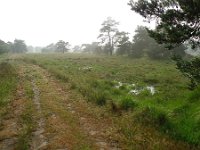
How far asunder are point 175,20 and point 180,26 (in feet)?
2.08

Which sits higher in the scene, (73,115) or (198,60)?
(198,60)

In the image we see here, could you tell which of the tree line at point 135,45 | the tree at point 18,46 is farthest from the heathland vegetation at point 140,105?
the tree at point 18,46

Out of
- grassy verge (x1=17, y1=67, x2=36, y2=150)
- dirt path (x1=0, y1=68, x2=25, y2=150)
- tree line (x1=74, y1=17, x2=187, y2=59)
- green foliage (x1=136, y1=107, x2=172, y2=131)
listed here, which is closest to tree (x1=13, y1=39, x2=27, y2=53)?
tree line (x1=74, y1=17, x2=187, y2=59)

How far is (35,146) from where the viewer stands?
30.0 ft

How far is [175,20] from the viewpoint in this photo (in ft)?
47.8

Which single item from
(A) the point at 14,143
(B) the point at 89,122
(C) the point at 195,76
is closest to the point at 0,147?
(A) the point at 14,143

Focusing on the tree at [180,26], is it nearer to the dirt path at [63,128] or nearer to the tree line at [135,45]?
the dirt path at [63,128]

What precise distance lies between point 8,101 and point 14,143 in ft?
20.8

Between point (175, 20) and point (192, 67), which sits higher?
point (175, 20)

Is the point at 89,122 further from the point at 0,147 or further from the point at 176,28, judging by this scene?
the point at 176,28

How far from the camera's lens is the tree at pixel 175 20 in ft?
43.3

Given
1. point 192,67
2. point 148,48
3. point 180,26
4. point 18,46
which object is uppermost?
point 180,26

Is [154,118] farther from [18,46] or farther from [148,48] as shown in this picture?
[18,46]

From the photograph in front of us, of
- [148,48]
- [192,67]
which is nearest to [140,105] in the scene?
[192,67]
